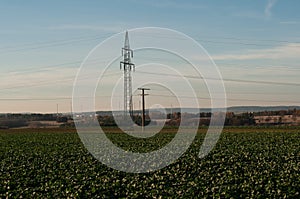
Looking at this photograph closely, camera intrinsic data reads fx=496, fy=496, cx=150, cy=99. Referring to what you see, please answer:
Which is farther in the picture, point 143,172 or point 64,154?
point 64,154

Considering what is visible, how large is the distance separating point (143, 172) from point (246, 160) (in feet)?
25.7

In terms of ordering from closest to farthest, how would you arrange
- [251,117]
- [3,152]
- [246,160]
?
[246,160] → [3,152] → [251,117]

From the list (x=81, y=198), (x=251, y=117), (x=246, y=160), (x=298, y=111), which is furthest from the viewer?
(x=298, y=111)

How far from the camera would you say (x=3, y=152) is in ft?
120

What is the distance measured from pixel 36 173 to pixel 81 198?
7.49 m

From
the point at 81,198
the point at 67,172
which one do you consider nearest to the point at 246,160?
the point at 67,172

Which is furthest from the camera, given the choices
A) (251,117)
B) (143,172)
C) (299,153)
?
(251,117)

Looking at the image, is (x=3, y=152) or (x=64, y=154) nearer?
(x=64, y=154)

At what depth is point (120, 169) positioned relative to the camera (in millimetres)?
24547

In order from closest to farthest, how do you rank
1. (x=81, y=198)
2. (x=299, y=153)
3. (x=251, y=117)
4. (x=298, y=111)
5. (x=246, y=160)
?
(x=81, y=198), (x=246, y=160), (x=299, y=153), (x=251, y=117), (x=298, y=111)

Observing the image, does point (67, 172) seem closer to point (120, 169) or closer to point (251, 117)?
point (120, 169)

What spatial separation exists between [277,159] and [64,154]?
13.8 meters

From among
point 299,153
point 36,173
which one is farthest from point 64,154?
point 299,153

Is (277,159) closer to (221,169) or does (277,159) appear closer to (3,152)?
(221,169)
